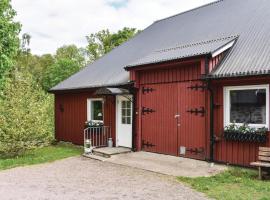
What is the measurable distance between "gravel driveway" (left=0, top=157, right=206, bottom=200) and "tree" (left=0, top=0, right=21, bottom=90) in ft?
26.4

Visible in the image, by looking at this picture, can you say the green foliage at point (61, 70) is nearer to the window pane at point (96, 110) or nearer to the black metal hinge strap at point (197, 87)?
the window pane at point (96, 110)

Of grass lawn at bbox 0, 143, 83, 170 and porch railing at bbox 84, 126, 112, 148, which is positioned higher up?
porch railing at bbox 84, 126, 112, 148

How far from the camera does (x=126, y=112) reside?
12656mm

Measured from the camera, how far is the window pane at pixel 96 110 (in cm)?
1409

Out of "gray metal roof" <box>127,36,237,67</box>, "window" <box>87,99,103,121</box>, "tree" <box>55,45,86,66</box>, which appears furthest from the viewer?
"tree" <box>55,45,86,66</box>

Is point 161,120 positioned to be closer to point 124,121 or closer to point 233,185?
point 124,121

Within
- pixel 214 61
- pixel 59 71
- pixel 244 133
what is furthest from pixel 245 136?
pixel 59 71

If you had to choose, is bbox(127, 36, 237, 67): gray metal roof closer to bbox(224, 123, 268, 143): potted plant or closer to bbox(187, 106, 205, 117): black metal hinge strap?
bbox(187, 106, 205, 117): black metal hinge strap

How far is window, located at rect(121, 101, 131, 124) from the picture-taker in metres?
12.5

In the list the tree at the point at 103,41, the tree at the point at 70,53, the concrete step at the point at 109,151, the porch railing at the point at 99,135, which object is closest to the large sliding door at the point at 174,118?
the concrete step at the point at 109,151

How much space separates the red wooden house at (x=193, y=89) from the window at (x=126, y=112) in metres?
0.04

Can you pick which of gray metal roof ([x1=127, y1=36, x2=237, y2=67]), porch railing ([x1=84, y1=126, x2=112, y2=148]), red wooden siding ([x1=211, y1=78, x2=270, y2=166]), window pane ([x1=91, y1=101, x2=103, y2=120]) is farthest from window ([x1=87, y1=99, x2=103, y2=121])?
red wooden siding ([x1=211, y1=78, x2=270, y2=166])

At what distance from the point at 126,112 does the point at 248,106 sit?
502cm

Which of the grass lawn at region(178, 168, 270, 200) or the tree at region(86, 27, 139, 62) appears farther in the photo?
the tree at region(86, 27, 139, 62)
